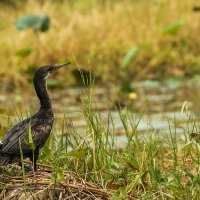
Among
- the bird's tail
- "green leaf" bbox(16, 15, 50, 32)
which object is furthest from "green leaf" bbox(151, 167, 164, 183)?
"green leaf" bbox(16, 15, 50, 32)

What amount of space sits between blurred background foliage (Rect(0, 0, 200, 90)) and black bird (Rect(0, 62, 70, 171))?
6.22 m

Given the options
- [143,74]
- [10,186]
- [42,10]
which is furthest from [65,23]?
[10,186]

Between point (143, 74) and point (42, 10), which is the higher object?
point (42, 10)

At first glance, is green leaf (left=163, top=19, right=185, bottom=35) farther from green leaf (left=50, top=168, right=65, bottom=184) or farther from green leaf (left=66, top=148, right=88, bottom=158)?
green leaf (left=50, top=168, right=65, bottom=184)

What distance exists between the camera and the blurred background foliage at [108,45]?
12625 mm

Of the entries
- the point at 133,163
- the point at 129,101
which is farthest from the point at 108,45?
the point at 133,163

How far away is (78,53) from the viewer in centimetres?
1335

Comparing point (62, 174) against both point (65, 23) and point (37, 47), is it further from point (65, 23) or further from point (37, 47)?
point (65, 23)

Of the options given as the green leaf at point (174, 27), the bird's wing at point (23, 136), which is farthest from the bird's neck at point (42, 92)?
the green leaf at point (174, 27)

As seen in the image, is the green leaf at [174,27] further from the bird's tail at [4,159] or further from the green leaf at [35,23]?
the bird's tail at [4,159]

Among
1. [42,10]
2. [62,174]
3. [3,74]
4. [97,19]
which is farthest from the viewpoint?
[42,10]

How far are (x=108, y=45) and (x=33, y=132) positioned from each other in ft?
26.0

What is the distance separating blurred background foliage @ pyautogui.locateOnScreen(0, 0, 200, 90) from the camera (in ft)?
41.4

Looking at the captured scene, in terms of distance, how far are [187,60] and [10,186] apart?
27.4 ft
